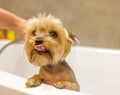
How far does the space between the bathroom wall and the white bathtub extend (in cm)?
25

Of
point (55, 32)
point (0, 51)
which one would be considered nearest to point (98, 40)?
point (0, 51)

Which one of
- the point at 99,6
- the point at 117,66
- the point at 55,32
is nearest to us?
the point at 55,32

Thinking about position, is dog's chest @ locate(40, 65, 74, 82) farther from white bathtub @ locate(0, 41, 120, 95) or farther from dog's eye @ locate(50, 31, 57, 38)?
white bathtub @ locate(0, 41, 120, 95)

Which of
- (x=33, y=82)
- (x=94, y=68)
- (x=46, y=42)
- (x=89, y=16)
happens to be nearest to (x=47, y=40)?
(x=46, y=42)

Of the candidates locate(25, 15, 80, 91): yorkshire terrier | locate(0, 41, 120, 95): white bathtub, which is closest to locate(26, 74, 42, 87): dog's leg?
locate(25, 15, 80, 91): yorkshire terrier

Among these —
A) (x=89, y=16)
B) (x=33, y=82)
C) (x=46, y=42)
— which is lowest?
(x=33, y=82)

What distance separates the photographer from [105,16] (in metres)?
1.66

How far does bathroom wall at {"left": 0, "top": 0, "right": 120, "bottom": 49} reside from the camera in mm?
1650

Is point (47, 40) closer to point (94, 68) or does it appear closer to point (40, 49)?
point (40, 49)

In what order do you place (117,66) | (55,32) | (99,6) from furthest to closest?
(99,6)
(117,66)
(55,32)

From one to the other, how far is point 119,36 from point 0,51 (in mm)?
714

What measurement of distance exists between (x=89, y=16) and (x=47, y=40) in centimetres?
101

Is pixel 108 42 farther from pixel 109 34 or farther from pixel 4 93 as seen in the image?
Answer: pixel 4 93

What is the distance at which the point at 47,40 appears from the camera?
0.71m
